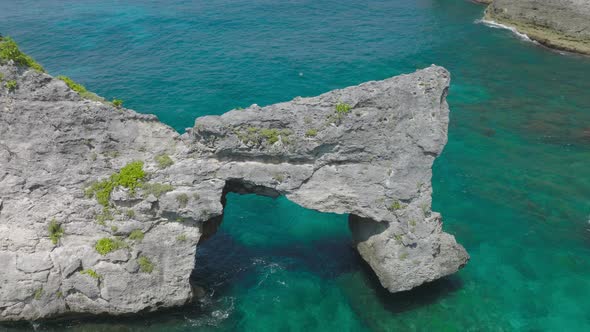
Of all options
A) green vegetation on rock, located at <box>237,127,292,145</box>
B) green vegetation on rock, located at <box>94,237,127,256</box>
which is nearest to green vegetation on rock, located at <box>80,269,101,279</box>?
green vegetation on rock, located at <box>94,237,127,256</box>

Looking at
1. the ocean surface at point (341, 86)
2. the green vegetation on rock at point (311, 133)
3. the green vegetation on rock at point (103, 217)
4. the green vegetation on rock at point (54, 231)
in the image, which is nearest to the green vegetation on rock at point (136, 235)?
the green vegetation on rock at point (103, 217)

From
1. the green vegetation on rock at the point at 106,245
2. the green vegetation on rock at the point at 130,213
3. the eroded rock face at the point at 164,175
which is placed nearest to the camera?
the eroded rock face at the point at 164,175

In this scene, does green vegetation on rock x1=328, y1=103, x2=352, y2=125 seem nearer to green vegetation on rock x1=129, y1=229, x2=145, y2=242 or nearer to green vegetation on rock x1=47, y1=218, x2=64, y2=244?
green vegetation on rock x1=129, y1=229, x2=145, y2=242

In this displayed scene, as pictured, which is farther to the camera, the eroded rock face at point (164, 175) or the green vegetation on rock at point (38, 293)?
the green vegetation on rock at point (38, 293)

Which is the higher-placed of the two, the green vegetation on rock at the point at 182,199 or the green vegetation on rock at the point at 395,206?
the green vegetation on rock at the point at 182,199

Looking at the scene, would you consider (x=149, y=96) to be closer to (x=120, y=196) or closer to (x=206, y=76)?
(x=206, y=76)

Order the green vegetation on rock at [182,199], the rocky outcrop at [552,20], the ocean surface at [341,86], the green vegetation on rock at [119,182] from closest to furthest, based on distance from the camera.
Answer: the green vegetation on rock at [119,182] → the green vegetation on rock at [182,199] → the ocean surface at [341,86] → the rocky outcrop at [552,20]

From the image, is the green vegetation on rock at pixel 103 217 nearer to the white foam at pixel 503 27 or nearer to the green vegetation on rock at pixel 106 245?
the green vegetation on rock at pixel 106 245
